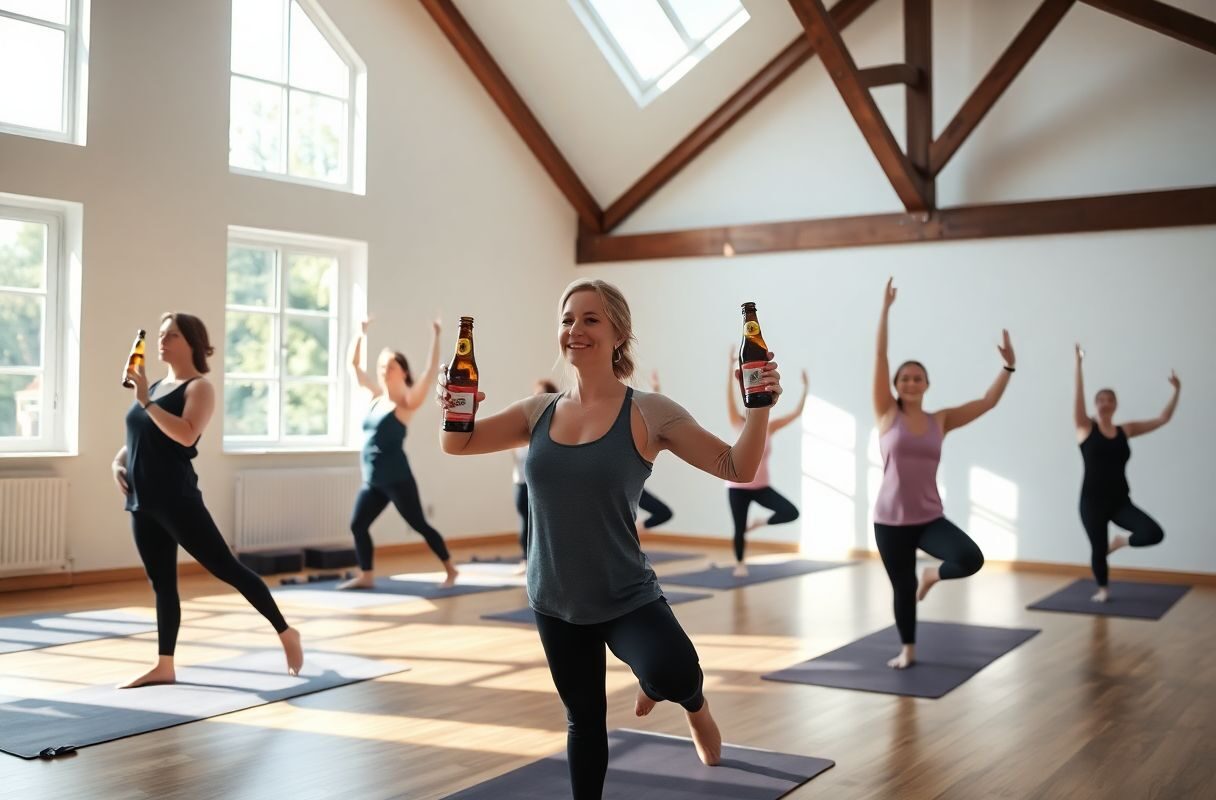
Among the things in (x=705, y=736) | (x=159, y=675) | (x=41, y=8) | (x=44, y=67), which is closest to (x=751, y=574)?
(x=159, y=675)

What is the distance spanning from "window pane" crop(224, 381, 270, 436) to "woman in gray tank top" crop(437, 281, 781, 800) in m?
5.81

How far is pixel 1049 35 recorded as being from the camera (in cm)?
826

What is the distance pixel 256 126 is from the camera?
26.0ft

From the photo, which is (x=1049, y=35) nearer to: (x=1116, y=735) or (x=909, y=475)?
(x=909, y=475)

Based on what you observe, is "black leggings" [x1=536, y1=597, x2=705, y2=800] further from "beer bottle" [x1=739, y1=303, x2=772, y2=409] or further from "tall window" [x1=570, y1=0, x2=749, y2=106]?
"tall window" [x1=570, y1=0, x2=749, y2=106]

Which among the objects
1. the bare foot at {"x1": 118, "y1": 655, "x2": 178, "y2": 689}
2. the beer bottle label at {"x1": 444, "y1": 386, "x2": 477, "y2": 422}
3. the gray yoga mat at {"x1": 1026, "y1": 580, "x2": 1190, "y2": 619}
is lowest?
the gray yoga mat at {"x1": 1026, "y1": 580, "x2": 1190, "y2": 619}

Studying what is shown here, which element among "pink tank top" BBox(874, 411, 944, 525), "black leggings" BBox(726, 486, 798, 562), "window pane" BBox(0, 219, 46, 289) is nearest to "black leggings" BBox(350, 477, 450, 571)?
"black leggings" BBox(726, 486, 798, 562)

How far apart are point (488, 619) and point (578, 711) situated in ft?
11.6

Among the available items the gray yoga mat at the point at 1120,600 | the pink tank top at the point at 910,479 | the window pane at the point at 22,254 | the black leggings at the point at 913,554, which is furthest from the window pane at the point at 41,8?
the gray yoga mat at the point at 1120,600

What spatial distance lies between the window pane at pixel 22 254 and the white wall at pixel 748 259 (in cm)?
29

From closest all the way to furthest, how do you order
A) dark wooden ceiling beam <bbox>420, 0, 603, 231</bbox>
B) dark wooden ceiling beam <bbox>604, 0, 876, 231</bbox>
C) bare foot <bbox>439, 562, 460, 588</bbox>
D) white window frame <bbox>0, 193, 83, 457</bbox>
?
white window frame <bbox>0, 193, 83, 457</bbox>
bare foot <bbox>439, 562, 460, 588</bbox>
dark wooden ceiling beam <bbox>420, 0, 603, 231</bbox>
dark wooden ceiling beam <bbox>604, 0, 876, 231</bbox>

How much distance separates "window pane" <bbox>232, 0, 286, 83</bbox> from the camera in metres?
7.76

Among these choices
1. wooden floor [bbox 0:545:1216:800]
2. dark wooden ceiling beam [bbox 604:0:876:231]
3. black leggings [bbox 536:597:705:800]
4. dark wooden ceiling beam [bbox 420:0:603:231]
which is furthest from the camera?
dark wooden ceiling beam [bbox 604:0:876:231]

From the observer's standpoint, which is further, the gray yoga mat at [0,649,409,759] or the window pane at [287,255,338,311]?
the window pane at [287,255,338,311]
